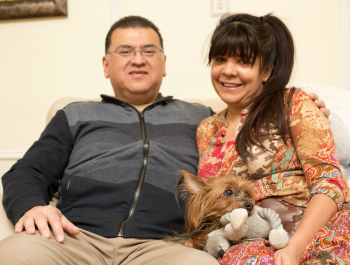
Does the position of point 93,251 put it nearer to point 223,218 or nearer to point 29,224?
point 29,224

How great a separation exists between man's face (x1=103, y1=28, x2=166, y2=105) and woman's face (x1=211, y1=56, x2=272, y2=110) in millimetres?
488

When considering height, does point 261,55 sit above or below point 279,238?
above

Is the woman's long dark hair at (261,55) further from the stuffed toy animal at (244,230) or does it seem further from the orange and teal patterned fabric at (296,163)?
the stuffed toy animal at (244,230)

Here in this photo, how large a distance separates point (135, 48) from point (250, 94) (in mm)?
759

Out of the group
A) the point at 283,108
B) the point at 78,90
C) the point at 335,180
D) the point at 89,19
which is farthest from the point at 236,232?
the point at 89,19

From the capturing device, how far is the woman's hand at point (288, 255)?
3.07 ft

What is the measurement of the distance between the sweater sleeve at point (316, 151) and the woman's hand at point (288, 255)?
0.24 meters

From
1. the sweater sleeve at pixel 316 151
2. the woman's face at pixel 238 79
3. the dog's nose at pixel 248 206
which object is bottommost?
the dog's nose at pixel 248 206

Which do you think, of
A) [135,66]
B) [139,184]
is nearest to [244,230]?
[139,184]

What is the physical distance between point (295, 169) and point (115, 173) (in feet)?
2.66

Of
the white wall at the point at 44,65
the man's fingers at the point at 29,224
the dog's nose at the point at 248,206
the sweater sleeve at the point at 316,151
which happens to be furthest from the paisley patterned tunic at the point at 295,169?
the white wall at the point at 44,65

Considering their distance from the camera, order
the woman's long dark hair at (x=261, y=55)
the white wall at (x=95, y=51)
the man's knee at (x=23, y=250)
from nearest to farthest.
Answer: the man's knee at (x=23, y=250) < the woman's long dark hair at (x=261, y=55) < the white wall at (x=95, y=51)

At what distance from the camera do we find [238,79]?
143 cm

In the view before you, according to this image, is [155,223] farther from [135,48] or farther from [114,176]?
[135,48]
